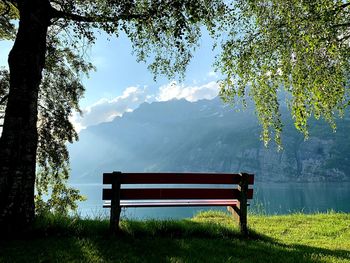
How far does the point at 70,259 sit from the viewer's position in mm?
6309

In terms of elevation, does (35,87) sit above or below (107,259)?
above

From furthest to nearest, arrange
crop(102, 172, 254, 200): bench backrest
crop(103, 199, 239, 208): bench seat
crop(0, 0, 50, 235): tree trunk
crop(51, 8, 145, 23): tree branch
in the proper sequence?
crop(51, 8, 145, 23): tree branch
crop(103, 199, 239, 208): bench seat
crop(102, 172, 254, 200): bench backrest
crop(0, 0, 50, 235): tree trunk

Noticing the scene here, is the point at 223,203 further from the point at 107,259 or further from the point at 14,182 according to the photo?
the point at 14,182

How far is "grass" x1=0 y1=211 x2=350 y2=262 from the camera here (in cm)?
662

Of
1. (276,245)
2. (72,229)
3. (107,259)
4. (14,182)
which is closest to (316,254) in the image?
(276,245)

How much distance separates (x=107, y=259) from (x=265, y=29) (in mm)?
11122

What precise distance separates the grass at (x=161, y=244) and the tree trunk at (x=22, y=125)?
24.1 inches

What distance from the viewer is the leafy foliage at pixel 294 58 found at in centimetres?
1224

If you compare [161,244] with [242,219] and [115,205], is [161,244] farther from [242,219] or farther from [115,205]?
[242,219]

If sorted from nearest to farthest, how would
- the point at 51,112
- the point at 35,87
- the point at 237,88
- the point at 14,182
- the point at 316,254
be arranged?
the point at 316,254 < the point at 14,182 < the point at 35,87 < the point at 237,88 < the point at 51,112

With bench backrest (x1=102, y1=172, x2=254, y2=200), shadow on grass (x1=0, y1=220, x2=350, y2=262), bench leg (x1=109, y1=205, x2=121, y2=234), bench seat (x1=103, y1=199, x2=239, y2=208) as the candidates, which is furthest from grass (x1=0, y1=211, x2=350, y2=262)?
bench backrest (x1=102, y1=172, x2=254, y2=200)

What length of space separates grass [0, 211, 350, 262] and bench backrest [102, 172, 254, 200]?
83cm

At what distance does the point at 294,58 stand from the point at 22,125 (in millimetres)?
10329

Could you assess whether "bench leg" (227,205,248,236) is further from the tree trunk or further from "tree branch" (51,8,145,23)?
"tree branch" (51,8,145,23)
